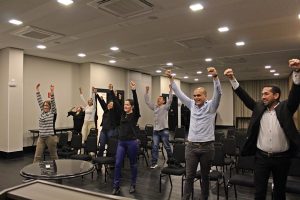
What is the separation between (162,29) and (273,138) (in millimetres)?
3703

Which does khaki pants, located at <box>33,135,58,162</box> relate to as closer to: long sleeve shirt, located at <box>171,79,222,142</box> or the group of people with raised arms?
the group of people with raised arms

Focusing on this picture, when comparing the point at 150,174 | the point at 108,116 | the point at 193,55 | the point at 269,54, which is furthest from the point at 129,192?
the point at 269,54

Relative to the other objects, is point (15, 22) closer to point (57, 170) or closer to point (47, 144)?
point (47, 144)

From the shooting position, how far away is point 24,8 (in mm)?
4379

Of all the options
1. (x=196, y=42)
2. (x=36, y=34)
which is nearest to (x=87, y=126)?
(x=36, y=34)

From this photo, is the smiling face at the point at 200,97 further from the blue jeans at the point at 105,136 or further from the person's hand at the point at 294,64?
the blue jeans at the point at 105,136

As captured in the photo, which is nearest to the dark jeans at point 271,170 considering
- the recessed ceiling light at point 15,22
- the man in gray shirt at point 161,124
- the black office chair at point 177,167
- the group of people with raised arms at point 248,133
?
the group of people with raised arms at point 248,133

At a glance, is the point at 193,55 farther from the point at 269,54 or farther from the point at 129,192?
the point at 129,192

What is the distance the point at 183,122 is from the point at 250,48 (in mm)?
9053

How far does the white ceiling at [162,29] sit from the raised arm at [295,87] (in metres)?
2.12

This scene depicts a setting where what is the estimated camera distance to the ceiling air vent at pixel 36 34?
5559 mm

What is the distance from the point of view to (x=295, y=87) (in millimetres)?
2391

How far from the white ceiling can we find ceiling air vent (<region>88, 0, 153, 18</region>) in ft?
0.05

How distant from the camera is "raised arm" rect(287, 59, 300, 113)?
90.1 inches
